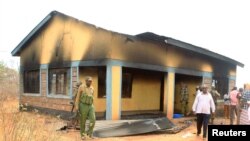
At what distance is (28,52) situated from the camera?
16516 millimetres

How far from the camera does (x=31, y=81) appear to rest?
16.4 metres

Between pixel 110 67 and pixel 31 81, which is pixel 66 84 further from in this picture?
pixel 31 81

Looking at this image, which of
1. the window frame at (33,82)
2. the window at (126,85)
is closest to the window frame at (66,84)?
A: the window frame at (33,82)

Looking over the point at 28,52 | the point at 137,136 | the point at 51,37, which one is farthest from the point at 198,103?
the point at 28,52

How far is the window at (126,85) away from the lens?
47.8ft

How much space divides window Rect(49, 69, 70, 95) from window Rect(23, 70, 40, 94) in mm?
1418

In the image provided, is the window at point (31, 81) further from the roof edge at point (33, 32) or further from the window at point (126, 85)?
the window at point (126, 85)

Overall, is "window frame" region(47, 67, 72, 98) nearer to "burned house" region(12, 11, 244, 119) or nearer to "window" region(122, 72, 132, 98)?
"burned house" region(12, 11, 244, 119)

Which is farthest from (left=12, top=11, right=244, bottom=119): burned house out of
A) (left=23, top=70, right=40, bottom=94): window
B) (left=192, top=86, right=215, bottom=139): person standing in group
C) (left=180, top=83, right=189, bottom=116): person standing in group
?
(left=192, top=86, right=215, bottom=139): person standing in group

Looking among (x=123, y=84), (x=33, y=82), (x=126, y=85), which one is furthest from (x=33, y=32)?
(x=126, y=85)

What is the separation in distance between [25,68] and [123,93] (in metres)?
5.82

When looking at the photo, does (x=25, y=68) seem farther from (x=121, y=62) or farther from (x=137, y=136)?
(x=137, y=136)

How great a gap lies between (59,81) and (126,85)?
3.16 metres

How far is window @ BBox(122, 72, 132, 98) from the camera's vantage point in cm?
1456
